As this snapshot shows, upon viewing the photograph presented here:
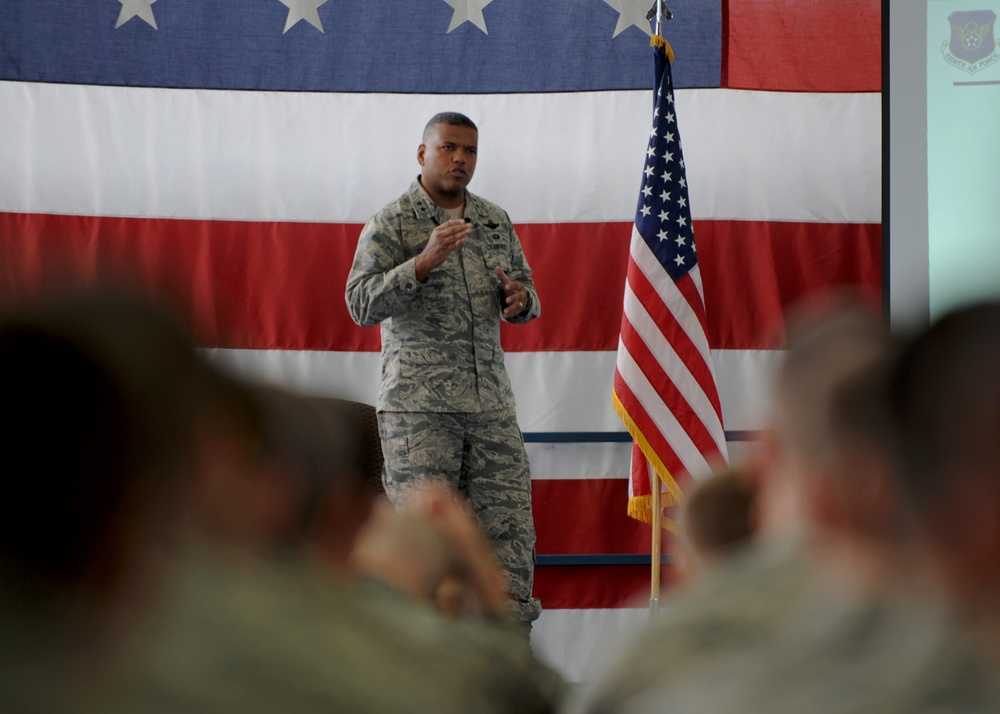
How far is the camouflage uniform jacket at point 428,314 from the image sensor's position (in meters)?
2.61

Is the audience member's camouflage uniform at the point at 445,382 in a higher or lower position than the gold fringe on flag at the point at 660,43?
lower


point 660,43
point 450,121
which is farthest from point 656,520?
point 660,43

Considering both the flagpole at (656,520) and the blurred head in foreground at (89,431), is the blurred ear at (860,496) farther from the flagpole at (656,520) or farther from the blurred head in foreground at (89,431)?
the flagpole at (656,520)

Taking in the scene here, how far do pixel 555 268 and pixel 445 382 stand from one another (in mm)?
1011

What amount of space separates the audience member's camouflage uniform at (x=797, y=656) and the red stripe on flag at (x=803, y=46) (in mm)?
3406

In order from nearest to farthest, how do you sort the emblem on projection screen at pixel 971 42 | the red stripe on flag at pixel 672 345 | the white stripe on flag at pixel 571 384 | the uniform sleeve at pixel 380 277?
1. the uniform sleeve at pixel 380 277
2. the emblem on projection screen at pixel 971 42
3. the red stripe on flag at pixel 672 345
4. the white stripe on flag at pixel 571 384

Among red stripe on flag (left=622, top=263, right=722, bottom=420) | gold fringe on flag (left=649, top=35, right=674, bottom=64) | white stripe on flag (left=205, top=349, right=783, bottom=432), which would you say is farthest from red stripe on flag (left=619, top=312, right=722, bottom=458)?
gold fringe on flag (left=649, top=35, right=674, bottom=64)

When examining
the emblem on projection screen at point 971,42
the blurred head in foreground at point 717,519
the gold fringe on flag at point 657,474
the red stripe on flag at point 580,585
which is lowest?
the red stripe on flag at point 580,585

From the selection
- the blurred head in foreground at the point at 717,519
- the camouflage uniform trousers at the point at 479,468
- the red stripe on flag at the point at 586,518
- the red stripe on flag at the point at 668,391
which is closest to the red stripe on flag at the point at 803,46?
the red stripe on flag at the point at 668,391

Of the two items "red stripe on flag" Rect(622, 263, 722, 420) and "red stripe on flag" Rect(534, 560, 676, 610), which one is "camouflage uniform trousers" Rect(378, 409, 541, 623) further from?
"red stripe on flag" Rect(534, 560, 676, 610)

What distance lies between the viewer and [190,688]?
0.92 feet

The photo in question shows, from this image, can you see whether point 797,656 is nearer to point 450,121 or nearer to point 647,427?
point 450,121

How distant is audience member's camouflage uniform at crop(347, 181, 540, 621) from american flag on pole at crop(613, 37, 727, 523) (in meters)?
0.49

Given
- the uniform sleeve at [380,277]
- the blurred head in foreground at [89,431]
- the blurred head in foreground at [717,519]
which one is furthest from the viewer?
the uniform sleeve at [380,277]
